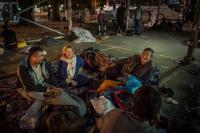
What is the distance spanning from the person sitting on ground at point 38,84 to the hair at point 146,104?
221 cm

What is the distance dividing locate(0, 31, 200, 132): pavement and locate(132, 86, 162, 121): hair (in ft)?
7.55

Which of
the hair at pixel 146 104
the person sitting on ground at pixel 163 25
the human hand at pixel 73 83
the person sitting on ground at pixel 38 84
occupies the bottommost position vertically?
the human hand at pixel 73 83

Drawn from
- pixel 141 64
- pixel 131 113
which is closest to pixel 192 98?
pixel 141 64

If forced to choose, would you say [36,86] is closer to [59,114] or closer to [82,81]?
[59,114]

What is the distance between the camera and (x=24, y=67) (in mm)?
4855

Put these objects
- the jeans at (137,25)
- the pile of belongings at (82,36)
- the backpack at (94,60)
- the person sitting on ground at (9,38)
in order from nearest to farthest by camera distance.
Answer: the backpack at (94,60), the person sitting on ground at (9,38), the pile of belongings at (82,36), the jeans at (137,25)

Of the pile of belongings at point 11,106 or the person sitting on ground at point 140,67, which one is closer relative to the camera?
the pile of belongings at point 11,106

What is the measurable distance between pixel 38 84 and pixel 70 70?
3.93 ft

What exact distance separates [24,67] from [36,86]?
1.49 ft

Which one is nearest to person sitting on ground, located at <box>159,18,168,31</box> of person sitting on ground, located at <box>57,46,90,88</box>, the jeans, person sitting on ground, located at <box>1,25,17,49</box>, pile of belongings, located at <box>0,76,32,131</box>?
the jeans

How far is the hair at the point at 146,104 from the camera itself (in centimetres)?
241

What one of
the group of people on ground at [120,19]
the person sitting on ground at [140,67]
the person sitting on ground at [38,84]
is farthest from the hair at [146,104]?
the group of people on ground at [120,19]

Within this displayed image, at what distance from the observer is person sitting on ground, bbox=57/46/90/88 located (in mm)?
5992

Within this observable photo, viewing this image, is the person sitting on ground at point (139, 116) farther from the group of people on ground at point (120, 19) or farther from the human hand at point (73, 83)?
the group of people on ground at point (120, 19)
